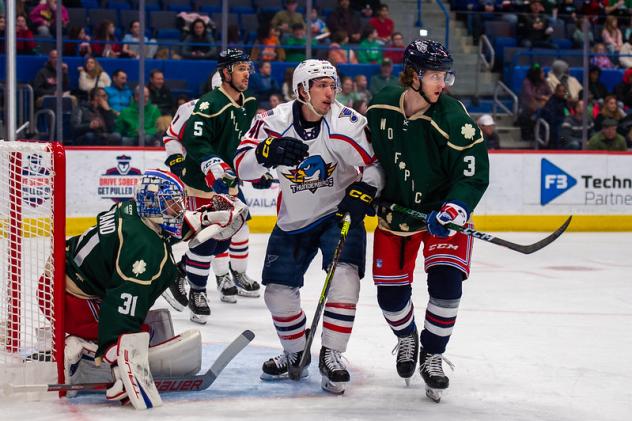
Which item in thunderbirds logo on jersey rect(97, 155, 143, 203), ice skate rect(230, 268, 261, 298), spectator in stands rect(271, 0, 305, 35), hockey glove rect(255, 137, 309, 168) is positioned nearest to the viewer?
hockey glove rect(255, 137, 309, 168)

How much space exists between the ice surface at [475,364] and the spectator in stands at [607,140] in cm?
265

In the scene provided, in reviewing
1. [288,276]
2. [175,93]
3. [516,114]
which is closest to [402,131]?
[288,276]

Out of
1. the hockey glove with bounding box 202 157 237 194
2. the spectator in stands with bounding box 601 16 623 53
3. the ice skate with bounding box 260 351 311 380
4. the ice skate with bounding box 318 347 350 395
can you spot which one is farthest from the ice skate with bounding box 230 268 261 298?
the spectator in stands with bounding box 601 16 623 53

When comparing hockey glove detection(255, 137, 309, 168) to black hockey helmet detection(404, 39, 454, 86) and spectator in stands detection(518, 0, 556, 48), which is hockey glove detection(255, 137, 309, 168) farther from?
spectator in stands detection(518, 0, 556, 48)

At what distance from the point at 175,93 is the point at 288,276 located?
529 cm

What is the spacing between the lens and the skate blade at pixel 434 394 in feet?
11.9

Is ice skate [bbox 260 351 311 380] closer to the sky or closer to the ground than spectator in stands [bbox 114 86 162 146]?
closer to the ground

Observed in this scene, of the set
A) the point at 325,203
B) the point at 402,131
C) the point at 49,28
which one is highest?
the point at 49,28

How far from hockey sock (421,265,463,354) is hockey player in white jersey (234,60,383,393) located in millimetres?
282

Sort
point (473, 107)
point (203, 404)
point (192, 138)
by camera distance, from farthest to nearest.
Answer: point (473, 107) < point (192, 138) < point (203, 404)

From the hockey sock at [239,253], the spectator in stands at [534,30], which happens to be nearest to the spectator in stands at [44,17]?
the hockey sock at [239,253]

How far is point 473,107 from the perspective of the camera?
1003 centimetres

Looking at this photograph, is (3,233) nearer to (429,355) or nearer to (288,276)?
(288,276)

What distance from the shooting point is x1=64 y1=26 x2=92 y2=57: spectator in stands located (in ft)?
28.0
